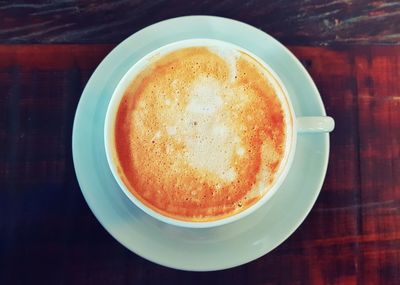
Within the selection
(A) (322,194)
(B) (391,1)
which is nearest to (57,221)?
(A) (322,194)

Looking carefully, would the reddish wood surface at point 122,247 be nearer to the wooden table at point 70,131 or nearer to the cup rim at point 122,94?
the wooden table at point 70,131

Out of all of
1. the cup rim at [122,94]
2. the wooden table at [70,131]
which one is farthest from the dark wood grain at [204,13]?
the cup rim at [122,94]

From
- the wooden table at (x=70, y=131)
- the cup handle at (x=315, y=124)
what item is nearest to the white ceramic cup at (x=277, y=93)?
the cup handle at (x=315, y=124)

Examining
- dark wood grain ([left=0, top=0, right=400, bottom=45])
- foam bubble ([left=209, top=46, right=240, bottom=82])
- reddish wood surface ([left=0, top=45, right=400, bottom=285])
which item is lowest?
reddish wood surface ([left=0, top=45, right=400, bottom=285])

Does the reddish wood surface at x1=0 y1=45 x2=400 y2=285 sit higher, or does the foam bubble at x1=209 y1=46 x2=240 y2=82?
the foam bubble at x1=209 y1=46 x2=240 y2=82

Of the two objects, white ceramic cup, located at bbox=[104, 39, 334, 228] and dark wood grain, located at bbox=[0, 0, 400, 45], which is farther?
dark wood grain, located at bbox=[0, 0, 400, 45]

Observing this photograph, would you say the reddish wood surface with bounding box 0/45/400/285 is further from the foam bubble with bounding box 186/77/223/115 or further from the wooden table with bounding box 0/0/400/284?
the foam bubble with bounding box 186/77/223/115

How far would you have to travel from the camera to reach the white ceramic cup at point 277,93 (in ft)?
2.66

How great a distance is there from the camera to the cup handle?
32.4 inches

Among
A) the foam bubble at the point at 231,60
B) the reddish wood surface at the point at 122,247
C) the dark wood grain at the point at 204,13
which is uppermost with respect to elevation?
the dark wood grain at the point at 204,13

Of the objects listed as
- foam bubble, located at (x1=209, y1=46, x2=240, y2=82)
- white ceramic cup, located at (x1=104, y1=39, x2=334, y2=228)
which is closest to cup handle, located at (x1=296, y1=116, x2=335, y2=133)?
white ceramic cup, located at (x1=104, y1=39, x2=334, y2=228)

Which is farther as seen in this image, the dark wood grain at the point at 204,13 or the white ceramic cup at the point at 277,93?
the dark wood grain at the point at 204,13

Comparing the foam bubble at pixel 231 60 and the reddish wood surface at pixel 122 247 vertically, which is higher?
the foam bubble at pixel 231 60

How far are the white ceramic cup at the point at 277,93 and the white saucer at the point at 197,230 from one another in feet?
0.17
